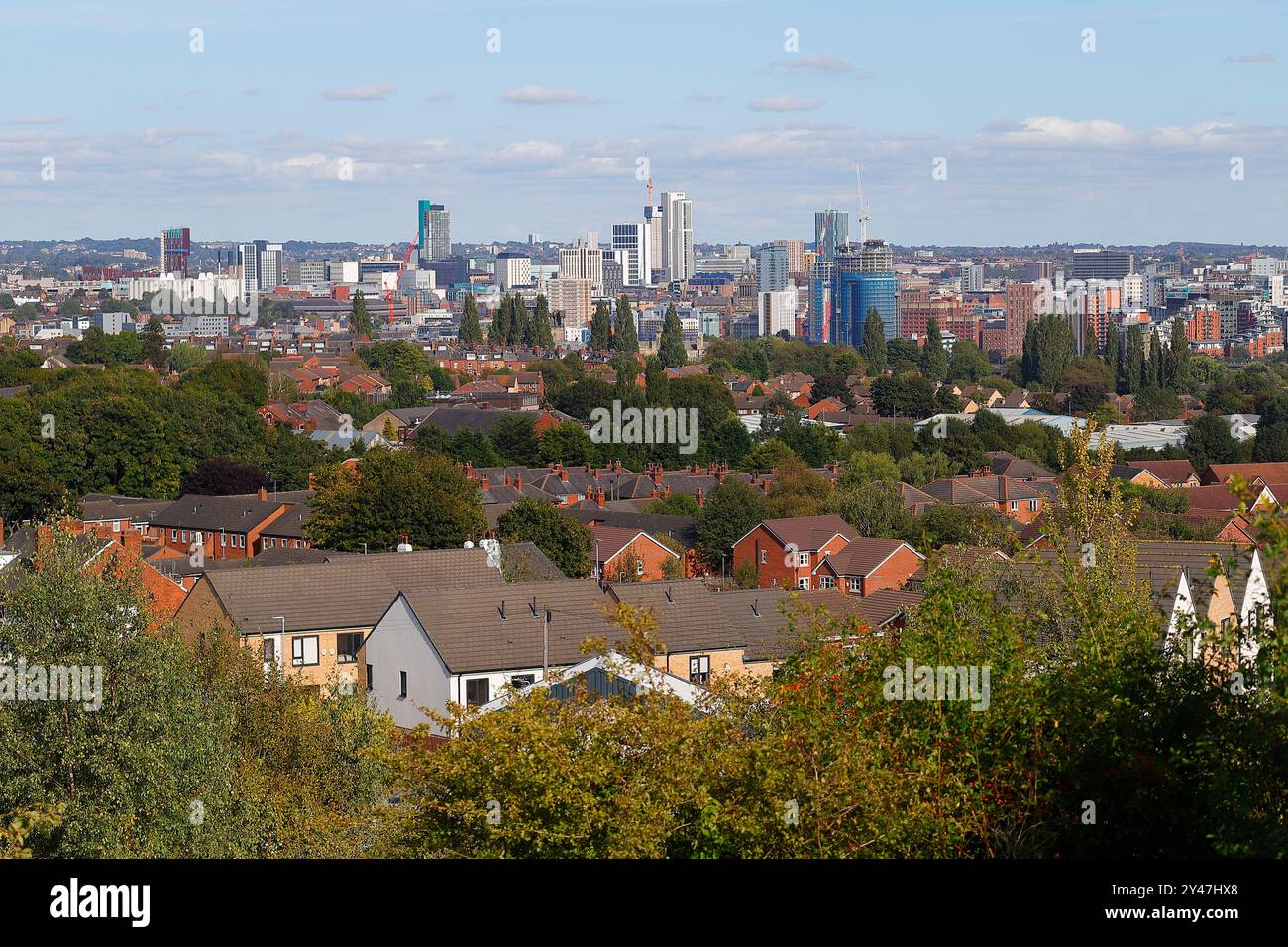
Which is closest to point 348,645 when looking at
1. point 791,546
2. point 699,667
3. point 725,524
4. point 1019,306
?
point 699,667

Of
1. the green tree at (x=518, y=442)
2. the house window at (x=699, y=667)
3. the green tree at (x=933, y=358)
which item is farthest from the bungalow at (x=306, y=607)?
the green tree at (x=933, y=358)

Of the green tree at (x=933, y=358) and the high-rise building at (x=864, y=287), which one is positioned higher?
the high-rise building at (x=864, y=287)

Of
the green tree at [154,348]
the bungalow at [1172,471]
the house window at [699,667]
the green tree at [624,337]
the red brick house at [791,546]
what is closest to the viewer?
the house window at [699,667]

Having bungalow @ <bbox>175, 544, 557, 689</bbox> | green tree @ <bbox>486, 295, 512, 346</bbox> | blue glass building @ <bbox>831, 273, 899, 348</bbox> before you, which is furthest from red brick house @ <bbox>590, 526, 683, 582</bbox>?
blue glass building @ <bbox>831, 273, 899, 348</bbox>

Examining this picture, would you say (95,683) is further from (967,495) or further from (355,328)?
(355,328)

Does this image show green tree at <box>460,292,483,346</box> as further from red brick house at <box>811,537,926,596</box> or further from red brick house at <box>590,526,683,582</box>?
red brick house at <box>811,537,926,596</box>

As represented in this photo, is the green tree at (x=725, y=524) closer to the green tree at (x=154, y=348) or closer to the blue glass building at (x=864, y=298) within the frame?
the green tree at (x=154, y=348)

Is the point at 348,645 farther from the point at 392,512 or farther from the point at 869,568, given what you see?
the point at 869,568
